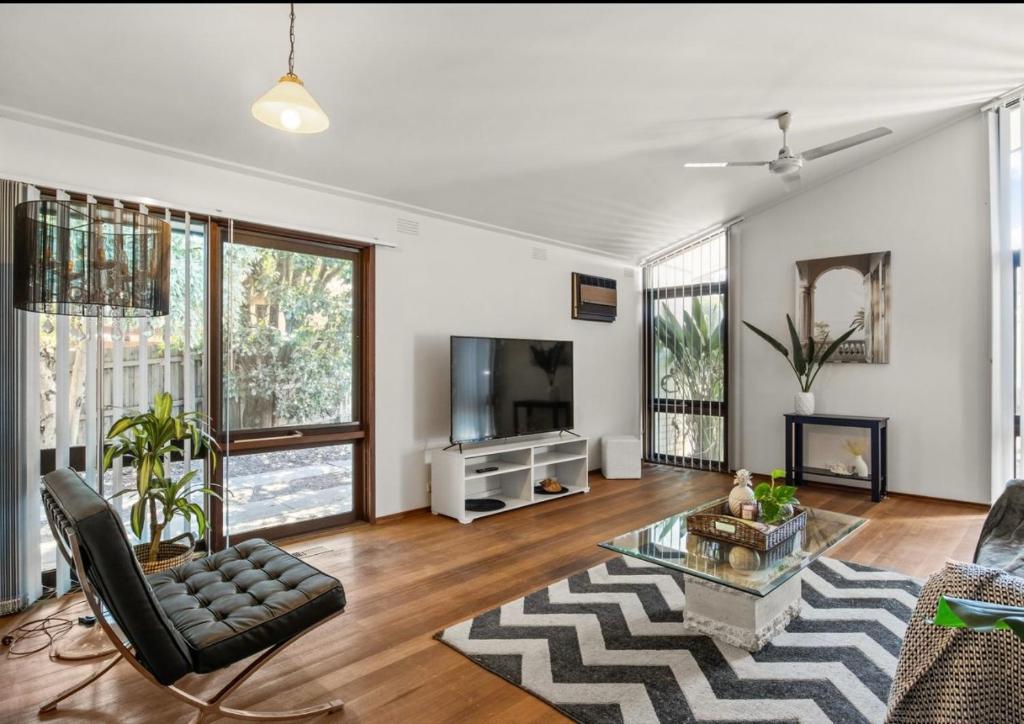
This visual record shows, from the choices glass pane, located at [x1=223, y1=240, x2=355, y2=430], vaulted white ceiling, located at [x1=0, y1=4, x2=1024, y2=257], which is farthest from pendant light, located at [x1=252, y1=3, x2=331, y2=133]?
glass pane, located at [x1=223, y1=240, x2=355, y2=430]

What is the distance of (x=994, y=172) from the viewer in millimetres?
4277

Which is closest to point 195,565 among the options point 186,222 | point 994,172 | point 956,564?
point 186,222

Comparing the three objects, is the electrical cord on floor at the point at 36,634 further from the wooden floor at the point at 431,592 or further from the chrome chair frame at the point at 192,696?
the chrome chair frame at the point at 192,696

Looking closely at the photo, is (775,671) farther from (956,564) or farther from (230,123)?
(230,123)

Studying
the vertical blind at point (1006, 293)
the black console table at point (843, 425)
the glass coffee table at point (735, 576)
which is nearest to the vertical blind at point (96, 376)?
the glass coffee table at point (735, 576)

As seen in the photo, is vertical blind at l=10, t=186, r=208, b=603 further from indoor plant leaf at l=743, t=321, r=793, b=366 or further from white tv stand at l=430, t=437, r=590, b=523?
indoor plant leaf at l=743, t=321, r=793, b=366

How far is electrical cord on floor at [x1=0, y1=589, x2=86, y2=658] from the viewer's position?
2268 mm

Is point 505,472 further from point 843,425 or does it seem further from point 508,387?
point 843,425

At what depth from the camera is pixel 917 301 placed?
4.71 metres

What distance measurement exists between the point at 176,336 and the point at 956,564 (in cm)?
359

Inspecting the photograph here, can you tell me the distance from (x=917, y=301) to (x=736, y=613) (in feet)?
12.8

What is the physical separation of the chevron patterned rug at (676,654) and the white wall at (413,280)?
6.21 feet

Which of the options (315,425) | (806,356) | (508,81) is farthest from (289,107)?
(806,356)

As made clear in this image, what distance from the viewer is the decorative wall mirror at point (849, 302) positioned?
488 cm
